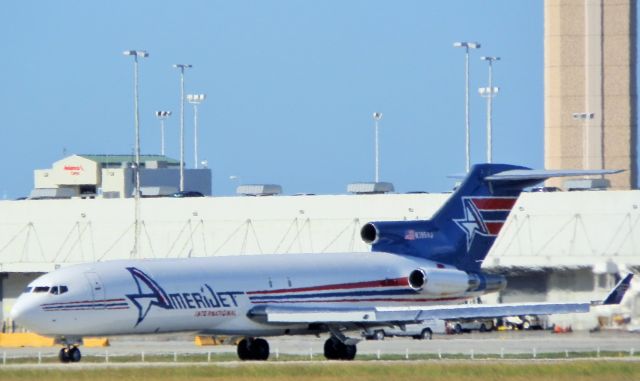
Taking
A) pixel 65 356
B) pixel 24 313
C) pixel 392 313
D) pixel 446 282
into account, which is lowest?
pixel 65 356

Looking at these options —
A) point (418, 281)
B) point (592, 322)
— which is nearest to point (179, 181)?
point (592, 322)

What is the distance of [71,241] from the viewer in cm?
9388

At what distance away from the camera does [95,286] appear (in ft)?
176

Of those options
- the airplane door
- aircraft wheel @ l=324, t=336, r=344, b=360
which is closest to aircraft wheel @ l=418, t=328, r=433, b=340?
aircraft wheel @ l=324, t=336, r=344, b=360

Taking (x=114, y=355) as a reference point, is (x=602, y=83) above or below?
above

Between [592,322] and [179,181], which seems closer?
[592,322]

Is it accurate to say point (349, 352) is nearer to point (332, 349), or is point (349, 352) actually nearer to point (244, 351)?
point (332, 349)

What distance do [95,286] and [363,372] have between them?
10.6 m

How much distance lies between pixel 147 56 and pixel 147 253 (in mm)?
11342

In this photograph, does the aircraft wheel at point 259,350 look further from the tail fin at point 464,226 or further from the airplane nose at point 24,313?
the airplane nose at point 24,313

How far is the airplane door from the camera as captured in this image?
2109 inches

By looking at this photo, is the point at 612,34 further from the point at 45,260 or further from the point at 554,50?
Result: the point at 45,260

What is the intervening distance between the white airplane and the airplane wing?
0.04 meters

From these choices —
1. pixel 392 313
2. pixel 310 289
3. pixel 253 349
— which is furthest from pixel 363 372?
pixel 253 349
